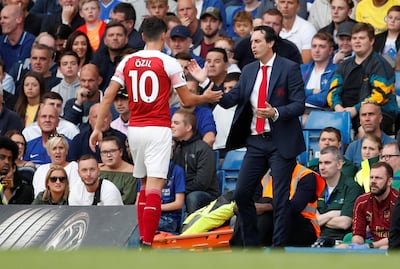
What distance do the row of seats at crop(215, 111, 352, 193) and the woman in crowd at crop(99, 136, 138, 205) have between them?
1.16m

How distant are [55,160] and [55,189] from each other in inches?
39.2

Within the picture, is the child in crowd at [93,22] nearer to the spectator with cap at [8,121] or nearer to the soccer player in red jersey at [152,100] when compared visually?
the spectator with cap at [8,121]

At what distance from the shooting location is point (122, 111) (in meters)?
14.3

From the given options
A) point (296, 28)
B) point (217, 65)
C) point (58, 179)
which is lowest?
point (58, 179)

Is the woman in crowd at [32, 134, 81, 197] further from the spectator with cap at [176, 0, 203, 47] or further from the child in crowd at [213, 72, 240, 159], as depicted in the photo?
the spectator with cap at [176, 0, 203, 47]

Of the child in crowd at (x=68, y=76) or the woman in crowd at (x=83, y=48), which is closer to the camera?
the child in crowd at (x=68, y=76)

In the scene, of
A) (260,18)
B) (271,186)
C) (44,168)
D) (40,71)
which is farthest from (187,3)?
(271,186)

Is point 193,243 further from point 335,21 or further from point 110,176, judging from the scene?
point 335,21

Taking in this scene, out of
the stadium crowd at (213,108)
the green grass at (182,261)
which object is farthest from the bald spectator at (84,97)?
the green grass at (182,261)

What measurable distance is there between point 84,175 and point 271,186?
2.11m

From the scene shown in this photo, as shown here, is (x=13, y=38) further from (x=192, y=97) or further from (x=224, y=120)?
(x=192, y=97)

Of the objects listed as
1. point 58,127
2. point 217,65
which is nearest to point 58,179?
point 58,127

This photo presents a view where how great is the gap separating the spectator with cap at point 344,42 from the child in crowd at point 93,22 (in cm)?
380

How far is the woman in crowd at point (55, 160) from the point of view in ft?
43.2
